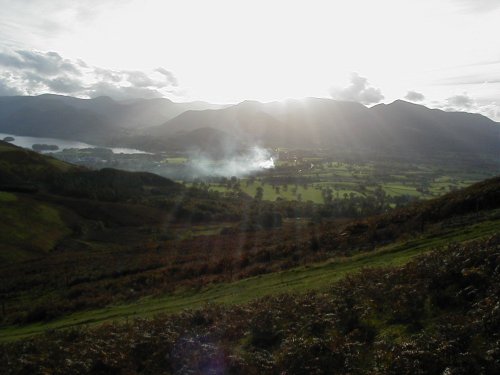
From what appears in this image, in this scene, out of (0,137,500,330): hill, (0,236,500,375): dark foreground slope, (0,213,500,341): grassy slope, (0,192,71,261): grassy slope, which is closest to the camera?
(0,236,500,375): dark foreground slope

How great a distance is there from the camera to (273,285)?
2073 centimetres

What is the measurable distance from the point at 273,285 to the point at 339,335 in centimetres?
1001

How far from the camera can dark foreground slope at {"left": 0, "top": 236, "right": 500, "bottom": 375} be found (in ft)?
28.1

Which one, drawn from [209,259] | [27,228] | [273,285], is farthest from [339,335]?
[27,228]

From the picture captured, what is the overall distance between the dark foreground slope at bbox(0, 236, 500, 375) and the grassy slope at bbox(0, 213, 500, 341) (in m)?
3.14

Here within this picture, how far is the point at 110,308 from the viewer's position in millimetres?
24875

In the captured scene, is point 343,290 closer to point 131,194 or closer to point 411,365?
point 411,365

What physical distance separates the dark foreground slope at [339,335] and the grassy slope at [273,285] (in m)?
3.14

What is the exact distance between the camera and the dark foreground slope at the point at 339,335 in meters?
8.57

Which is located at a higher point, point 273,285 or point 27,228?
point 273,285

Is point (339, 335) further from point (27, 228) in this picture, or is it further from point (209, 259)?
point (27, 228)

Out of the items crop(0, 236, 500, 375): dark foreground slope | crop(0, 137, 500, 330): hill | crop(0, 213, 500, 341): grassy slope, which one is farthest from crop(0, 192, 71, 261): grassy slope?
crop(0, 236, 500, 375): dark foreground slope

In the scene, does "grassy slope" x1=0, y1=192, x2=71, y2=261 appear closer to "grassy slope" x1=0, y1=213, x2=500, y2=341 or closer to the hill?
the hill

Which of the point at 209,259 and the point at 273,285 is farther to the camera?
the point at 209,259
